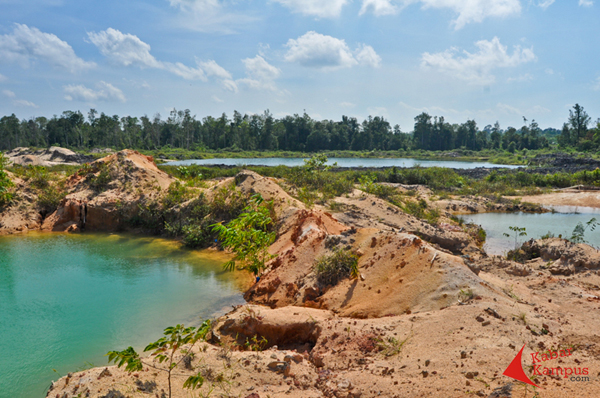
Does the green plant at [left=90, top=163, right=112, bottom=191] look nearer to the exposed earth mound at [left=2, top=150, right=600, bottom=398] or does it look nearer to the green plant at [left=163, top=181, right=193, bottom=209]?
the green plant at [left=163, top=181, right=193, bottom=209]

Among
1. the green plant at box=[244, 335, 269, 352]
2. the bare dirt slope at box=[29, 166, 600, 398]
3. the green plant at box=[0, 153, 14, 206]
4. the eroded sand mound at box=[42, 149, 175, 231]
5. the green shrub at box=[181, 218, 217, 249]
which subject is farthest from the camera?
the eroded sand mound at box=[42, 149, 175, 231]

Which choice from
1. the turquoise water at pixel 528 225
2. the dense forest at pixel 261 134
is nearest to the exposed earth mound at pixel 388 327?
the turquoise water at pixel 528 225

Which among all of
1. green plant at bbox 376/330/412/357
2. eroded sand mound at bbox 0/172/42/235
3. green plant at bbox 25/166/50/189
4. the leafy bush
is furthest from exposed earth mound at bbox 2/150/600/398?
green plant at bbox 25/166/50/189

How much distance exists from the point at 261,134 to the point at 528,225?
221 ft

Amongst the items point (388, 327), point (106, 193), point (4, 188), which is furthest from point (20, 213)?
point (388, 327)

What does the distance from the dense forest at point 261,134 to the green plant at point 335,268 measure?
6939cm

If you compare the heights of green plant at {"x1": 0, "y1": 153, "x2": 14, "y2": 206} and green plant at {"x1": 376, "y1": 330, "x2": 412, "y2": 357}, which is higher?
green plant at {"x1": 0, "y1": 153, "x2": 14, "y2": 206}

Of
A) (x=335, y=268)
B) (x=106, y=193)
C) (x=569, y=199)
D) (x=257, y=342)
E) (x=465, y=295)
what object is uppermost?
(x=106, y=193)

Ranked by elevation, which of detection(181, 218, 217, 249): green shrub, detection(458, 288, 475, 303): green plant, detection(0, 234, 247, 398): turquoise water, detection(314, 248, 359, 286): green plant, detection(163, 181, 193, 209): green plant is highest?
detection(163, 181, 193, 209): green plant

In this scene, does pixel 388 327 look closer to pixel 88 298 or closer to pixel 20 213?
pixel 88 298

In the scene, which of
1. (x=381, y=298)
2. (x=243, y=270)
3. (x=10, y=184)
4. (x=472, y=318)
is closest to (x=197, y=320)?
(x=243, y=270)

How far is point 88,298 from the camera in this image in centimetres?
872

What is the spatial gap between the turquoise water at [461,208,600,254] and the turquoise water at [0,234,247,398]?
10.0m

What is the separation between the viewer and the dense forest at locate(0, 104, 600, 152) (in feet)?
238
